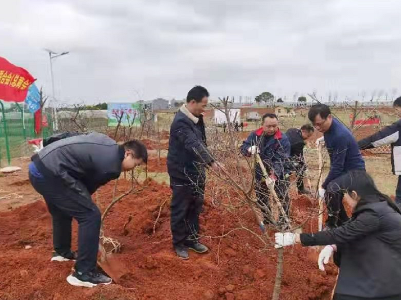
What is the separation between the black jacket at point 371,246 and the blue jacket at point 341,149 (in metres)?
1.39

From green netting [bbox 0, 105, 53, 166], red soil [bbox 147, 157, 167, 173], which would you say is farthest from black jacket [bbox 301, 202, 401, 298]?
green netting [bbox 0, 105, 53, 166]

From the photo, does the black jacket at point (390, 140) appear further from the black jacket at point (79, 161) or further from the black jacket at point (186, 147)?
the black jacket at point (79, 161)

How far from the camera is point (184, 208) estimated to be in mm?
3760

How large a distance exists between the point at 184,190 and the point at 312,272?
1402 mm

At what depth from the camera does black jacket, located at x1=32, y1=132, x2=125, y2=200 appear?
289cm

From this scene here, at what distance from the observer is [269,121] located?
14.5 feet

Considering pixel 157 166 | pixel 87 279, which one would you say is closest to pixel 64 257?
pixel 87 279

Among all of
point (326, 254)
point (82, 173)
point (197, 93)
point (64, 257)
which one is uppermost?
point (197, 93)

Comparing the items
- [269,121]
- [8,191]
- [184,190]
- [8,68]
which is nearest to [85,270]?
[184,190]

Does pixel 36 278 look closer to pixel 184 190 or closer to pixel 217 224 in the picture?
pixel 184 190

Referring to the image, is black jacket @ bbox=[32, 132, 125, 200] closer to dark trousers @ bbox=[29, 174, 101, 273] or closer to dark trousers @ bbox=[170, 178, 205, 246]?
dark trousers @ bbox=[29, 174, 101, 273]

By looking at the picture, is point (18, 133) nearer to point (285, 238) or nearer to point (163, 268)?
point (163, 268)

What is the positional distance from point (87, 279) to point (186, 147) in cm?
135

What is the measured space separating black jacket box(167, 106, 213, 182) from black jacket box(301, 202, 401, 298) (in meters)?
1.37
